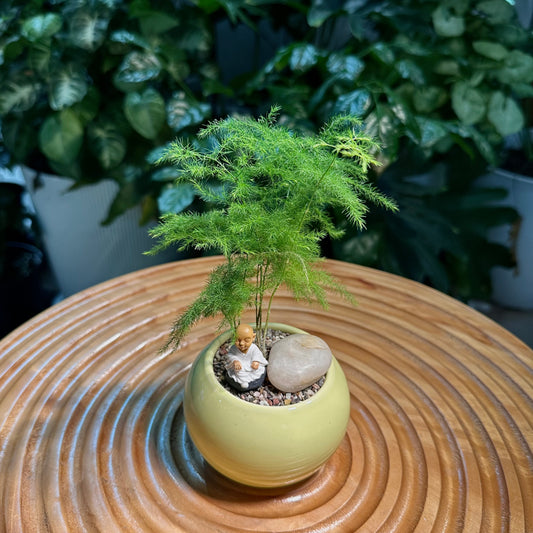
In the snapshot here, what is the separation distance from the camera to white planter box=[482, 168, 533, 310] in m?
1.92

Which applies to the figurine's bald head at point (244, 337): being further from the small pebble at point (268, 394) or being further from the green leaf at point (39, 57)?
the green leaf at point (39, 57)

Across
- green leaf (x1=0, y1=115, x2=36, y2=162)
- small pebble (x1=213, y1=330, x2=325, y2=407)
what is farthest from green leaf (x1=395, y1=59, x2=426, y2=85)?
green leaf (x1=0, y1=115, x2=36, y2=162)

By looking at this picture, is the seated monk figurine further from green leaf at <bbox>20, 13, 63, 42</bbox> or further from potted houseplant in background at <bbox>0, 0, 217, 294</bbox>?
green leaf at <bbox>20, 13, 63, 42</bbox>

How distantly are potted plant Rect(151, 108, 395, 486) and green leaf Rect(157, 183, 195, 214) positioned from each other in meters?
0.60

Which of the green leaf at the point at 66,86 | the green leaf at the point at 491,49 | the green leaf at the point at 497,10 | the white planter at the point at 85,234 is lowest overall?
the white planter at the point at 85,234

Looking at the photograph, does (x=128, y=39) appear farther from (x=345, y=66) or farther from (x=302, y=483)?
(x=302, y=483)

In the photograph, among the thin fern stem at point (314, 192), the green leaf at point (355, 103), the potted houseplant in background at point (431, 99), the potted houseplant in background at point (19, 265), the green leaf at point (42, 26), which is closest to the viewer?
the thin fern stem at point (314, 192)

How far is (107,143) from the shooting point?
1631mm

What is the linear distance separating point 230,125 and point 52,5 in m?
1.31

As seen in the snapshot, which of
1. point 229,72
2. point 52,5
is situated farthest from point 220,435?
point 229,72

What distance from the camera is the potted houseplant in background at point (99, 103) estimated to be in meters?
1.51

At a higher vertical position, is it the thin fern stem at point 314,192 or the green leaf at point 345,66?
the thin fern stem at point 314,192

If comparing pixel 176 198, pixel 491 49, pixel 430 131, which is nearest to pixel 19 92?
pixel 176 198

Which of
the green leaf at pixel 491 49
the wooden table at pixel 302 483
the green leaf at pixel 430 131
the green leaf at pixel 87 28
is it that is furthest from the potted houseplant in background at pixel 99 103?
the green leaf at pixel 491 49
